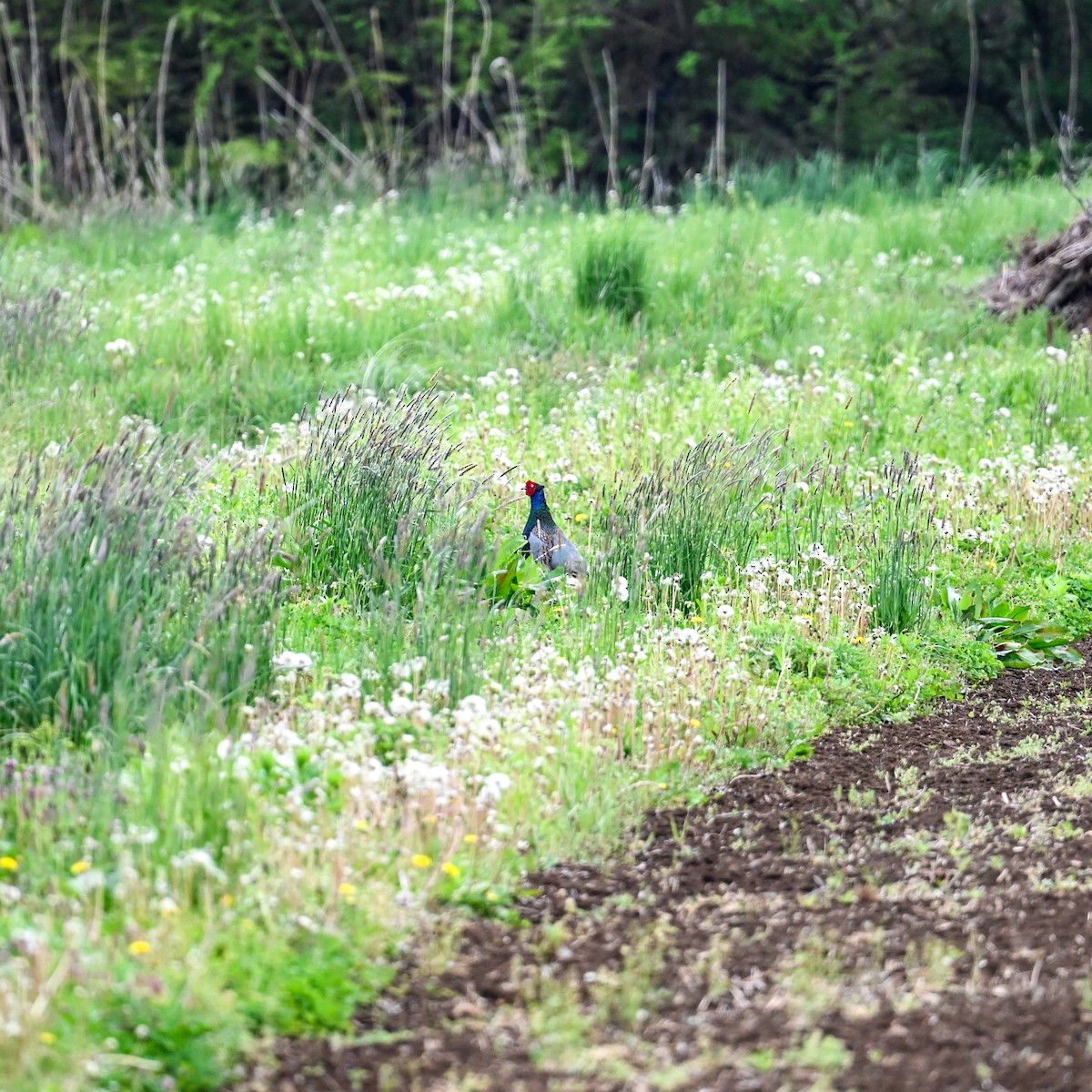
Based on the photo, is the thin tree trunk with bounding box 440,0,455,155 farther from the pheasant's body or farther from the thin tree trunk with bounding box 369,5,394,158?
the pheasant's body

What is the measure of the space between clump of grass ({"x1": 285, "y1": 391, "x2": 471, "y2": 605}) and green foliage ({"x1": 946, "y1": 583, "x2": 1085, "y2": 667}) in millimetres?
2290

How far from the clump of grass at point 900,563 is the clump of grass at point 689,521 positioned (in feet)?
1.83

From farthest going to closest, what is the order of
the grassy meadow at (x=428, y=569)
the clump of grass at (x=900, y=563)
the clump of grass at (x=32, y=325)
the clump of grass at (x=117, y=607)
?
the clump of grass at (x=32, y=325) < the clump of grass at (x=900, y=563) < the clump of grass at (x=117, y=607) < the grassy meadow at (x=428, y=569)

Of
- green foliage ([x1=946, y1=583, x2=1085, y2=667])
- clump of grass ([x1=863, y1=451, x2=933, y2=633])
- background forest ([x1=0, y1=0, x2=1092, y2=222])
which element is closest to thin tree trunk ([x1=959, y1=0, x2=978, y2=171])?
background forest ([x1=0, y1=0, x2=1092, y2=222])

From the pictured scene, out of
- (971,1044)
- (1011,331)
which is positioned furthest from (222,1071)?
(1011,331)

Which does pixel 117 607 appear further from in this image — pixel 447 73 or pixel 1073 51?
pixel 1073 51

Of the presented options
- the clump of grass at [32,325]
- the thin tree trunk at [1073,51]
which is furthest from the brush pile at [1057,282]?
the clump of grass at [32,325]

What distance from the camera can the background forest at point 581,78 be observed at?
50.2 ft

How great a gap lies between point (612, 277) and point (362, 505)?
450cm

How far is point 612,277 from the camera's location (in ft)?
30.8

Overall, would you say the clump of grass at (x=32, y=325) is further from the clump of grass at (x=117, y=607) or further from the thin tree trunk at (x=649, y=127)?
the thin tree trunk at (x=649, y=127)

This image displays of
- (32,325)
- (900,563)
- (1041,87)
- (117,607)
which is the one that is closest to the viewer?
(117,607)

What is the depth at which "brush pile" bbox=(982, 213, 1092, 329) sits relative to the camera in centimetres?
959

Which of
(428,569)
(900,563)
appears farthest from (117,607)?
(900,563)
